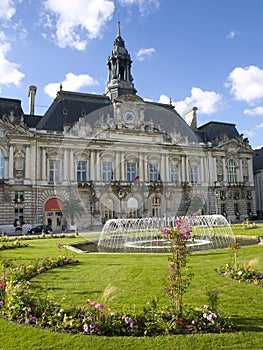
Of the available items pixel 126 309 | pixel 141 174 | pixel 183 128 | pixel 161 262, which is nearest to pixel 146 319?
pixel 126 309

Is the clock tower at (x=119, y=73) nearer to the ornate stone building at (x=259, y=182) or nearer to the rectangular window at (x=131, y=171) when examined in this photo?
the rectangular window at (x=131, y=171)

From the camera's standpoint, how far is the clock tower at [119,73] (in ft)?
140

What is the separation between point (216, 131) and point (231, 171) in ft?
20.4

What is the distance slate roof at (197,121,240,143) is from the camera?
46500mm

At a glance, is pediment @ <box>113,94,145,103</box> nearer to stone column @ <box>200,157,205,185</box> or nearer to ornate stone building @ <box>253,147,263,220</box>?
stone column @ <box>200,157,205,185</box>

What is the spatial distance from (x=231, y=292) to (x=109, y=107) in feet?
118

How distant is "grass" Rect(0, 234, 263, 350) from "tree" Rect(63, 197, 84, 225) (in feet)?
71.7

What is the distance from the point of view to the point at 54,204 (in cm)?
3581

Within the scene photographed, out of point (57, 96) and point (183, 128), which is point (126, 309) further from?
point (183, 128)

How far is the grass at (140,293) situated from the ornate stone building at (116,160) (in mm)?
23226

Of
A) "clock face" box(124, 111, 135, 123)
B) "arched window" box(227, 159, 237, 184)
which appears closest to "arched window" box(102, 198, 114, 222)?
"clock face" box(124, 111, 135, 123)

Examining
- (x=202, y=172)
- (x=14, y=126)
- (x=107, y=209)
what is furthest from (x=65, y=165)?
(x=202, y=172)

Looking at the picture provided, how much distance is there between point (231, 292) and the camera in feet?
24.5

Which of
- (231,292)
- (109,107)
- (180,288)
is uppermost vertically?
(109,107)
